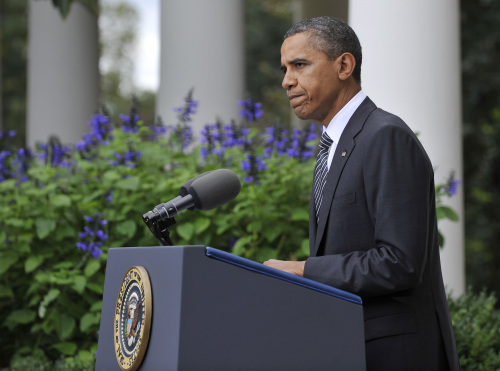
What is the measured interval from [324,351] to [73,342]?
393cm

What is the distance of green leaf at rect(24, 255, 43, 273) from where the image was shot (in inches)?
210

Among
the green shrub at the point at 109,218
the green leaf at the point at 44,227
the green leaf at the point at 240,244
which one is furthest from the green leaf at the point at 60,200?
the green leaf at the point at 240,244

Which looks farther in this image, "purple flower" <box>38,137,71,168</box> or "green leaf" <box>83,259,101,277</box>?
"purple flower" <box>38,137,71,168</box>

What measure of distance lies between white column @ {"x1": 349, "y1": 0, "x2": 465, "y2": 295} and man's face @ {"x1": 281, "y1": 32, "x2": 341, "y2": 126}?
3.63 m

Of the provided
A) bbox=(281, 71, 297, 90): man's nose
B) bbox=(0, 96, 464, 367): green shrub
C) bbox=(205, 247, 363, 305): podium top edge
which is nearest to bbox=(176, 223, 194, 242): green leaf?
bbox=(0, 96, 464, 367): green shrub

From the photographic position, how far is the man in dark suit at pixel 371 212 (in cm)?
219

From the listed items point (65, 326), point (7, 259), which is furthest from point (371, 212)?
point (7, 259)

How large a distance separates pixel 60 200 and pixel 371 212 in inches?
143

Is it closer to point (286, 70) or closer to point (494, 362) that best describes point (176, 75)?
point (494, 362)

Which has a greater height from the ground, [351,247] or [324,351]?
[351,247]

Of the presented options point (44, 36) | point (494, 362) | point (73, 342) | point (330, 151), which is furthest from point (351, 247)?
point (44, 36)

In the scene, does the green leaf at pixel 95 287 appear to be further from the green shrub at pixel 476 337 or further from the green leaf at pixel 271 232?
the green shrub at pixel 476 337

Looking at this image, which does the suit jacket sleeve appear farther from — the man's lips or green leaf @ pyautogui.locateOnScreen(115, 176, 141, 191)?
green leaf @ pyautogui.locateOnScreen(115, 176, 141, 191)

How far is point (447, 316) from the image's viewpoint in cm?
244
